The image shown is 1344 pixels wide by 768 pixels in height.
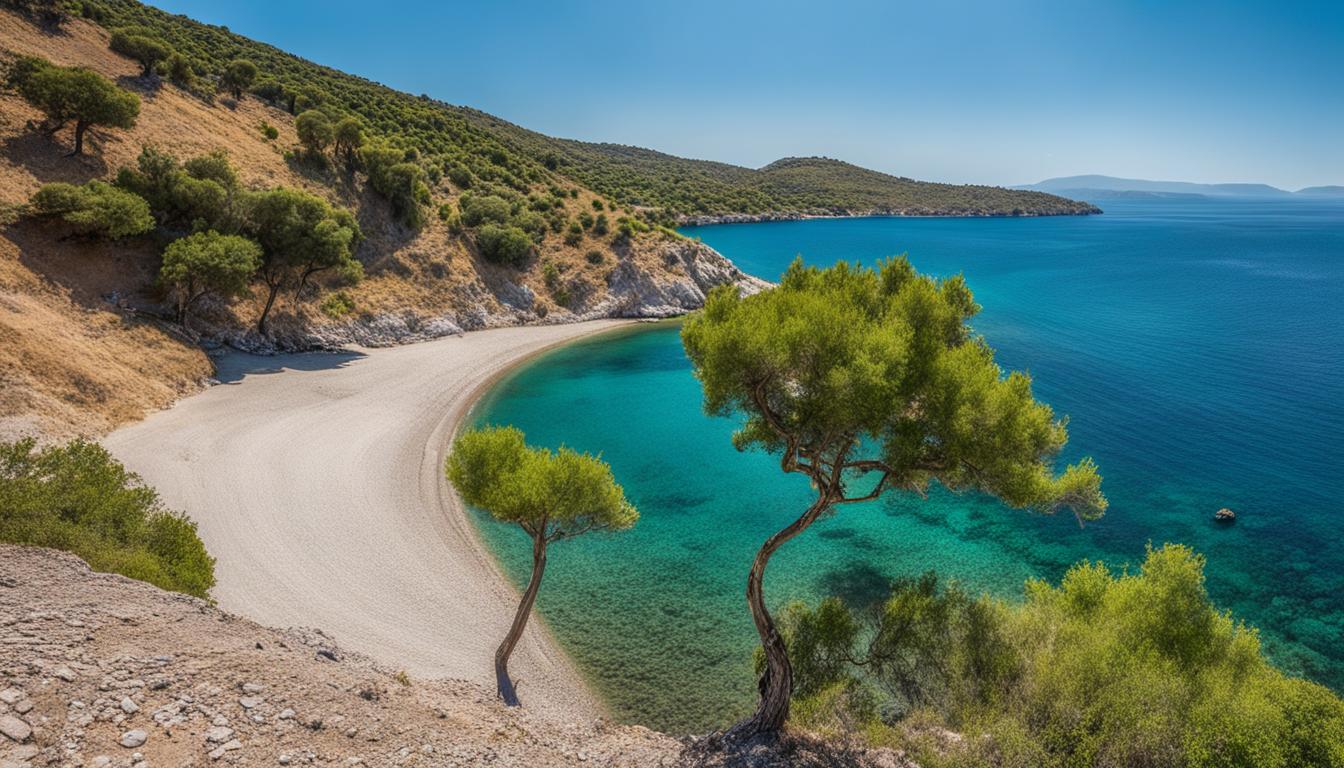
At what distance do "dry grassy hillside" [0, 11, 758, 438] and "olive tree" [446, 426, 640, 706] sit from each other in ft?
53.6

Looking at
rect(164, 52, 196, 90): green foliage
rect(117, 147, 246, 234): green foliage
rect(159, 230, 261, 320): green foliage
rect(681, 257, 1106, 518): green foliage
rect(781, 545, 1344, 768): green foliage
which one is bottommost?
rect(781, 545, 1344, 768): green foliage

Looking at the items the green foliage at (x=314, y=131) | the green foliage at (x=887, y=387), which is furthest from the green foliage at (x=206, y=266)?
the green foliage at (x=887, y=387)

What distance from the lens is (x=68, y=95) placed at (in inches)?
1204

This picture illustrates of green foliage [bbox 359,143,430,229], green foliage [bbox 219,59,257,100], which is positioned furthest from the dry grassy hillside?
green foliage [bbox 219,59,257,100]

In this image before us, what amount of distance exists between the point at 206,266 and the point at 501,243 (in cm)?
2390

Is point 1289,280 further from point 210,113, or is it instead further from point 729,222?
point 210,113

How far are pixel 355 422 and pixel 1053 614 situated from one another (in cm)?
2614

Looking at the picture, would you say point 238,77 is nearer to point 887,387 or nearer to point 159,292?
point 159,292

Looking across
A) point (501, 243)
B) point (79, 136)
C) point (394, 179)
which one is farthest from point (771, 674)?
point (394, 179)

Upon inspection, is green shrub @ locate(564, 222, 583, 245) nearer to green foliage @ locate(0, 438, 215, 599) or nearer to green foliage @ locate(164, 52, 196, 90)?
green foliage @ locate(164, 52, 196, 90)

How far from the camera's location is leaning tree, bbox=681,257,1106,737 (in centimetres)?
945

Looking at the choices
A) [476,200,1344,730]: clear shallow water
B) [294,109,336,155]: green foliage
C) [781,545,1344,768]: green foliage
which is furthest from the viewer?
[294,109,336,155]: green foliage

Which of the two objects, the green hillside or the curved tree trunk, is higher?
the green hillside

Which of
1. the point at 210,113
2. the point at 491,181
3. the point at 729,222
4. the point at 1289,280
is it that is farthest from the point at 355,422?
the point at 729,222
